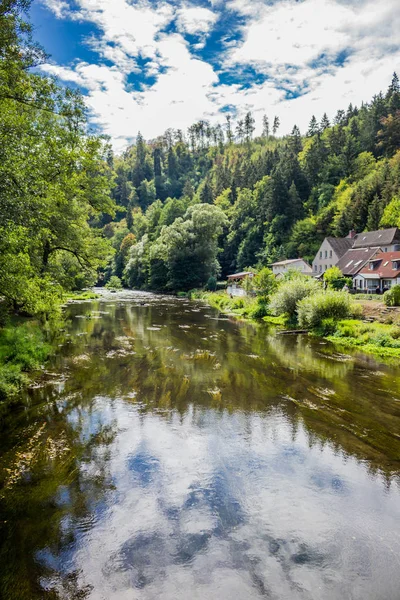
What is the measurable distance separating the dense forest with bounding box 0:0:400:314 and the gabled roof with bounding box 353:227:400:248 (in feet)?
16.0

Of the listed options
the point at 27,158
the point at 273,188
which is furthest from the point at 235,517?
the point at 273,188

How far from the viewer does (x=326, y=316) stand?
30766 millimetres

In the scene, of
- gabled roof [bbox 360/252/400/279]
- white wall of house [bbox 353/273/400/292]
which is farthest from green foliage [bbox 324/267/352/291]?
gabled roof [bbox 360/252/400/279]

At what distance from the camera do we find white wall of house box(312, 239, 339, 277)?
65.1 m

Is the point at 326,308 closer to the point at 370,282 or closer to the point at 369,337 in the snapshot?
the point at 369,337

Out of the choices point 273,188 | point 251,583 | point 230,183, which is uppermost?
point 230,183

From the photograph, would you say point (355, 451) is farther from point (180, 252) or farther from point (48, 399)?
point (180, 252)

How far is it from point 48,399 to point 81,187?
1558 centimetres

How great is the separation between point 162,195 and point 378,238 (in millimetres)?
112245

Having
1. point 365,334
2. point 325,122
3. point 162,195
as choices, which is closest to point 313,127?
point 325,122

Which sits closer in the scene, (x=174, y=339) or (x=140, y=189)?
(x=174, y=339)

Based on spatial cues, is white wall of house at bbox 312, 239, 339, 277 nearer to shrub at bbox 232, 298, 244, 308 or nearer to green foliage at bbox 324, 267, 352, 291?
green foliage at bbox 324, 267, 352, 291

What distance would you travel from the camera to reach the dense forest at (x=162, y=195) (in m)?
13.8

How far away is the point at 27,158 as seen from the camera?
587 inches
